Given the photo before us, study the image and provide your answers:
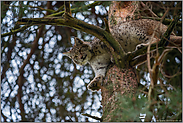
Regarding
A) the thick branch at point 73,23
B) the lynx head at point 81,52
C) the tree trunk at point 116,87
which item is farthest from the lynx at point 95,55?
the thick branch at point 73,23

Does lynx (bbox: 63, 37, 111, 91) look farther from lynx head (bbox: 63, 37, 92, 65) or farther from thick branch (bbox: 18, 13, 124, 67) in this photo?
thick branch (bbox: 18, 13, 124, 67)

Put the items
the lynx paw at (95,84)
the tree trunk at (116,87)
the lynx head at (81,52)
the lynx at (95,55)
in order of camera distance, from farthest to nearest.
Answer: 1. the lynx head at (81,52)
2. the lynx at (95,55)
3. the lynx paw at (95,84)
4. the tree trunk at (116,87)

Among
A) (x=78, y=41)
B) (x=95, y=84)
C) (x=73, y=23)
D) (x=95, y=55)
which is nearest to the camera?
(x=73, y=23)

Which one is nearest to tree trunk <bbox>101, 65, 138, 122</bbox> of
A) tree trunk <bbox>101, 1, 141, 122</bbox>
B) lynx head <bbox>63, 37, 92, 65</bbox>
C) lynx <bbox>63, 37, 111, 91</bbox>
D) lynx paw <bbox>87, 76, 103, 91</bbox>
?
tree trunk <bbox>101, 1, 141, 122</bbox>

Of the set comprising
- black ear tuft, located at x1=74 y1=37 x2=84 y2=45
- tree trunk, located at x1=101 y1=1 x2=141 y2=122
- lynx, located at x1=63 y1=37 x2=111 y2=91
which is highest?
black ear tuft, located at x1=74 y1=37 x2=84 y2=45

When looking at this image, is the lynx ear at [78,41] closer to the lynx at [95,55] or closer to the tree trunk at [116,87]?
the lynx at [95,55]

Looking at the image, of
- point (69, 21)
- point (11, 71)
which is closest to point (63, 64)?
point (11, 71)

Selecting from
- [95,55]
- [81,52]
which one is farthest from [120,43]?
[81,52]

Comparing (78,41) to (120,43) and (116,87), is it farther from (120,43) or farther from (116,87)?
(116,87)

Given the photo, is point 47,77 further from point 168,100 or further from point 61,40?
point 168,100

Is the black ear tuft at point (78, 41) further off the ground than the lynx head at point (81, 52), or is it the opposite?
the black ear tuft at point (78, 41)

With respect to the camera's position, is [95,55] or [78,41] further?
[78,41]

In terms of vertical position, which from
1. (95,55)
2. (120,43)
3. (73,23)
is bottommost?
(95,55)

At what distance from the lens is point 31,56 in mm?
4148
